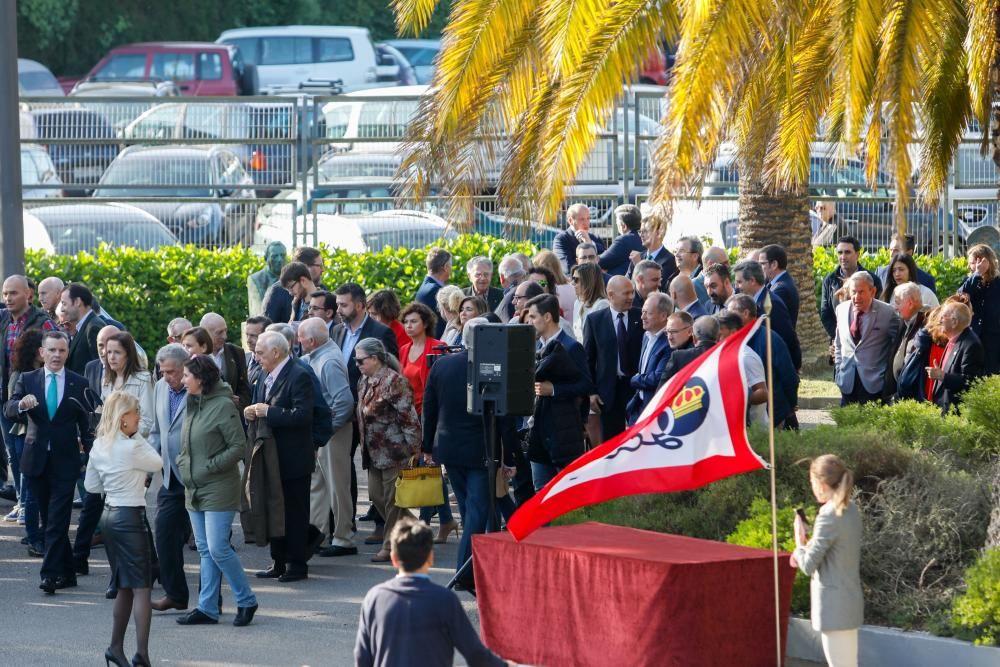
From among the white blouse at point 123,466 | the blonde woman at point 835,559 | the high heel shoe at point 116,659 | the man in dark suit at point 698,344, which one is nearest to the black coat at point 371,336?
the man in dark suit at point 698,344

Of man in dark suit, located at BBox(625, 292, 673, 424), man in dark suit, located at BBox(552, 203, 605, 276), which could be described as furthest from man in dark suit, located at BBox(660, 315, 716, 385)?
man in dark suit, located at BBox(552, 203, 605, 276)

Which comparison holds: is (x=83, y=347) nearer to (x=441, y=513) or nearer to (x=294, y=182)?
(x=441, y=513)

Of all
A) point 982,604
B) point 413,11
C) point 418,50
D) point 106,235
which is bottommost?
point 982,604

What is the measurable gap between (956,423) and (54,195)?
13000 mm

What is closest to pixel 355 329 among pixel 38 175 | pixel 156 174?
pixel 156 174

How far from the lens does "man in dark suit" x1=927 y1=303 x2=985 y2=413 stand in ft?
39.0

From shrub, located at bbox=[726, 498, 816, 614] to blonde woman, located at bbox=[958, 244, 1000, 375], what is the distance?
4.88 metres

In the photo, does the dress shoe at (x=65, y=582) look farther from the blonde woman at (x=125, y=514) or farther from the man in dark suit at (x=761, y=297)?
the man in dark suit at (x=761, y=297)

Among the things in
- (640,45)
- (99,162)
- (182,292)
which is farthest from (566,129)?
(99,162)

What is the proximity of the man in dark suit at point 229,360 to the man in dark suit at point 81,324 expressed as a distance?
1.22 m

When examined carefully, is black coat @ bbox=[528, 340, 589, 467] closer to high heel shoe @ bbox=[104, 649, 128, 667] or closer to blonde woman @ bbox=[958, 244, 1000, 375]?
high heel shoe @ bbox=[104, 649, 128, 667]

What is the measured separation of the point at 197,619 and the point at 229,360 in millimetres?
2419

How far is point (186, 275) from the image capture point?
1817 cm

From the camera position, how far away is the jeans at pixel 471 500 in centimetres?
1039
